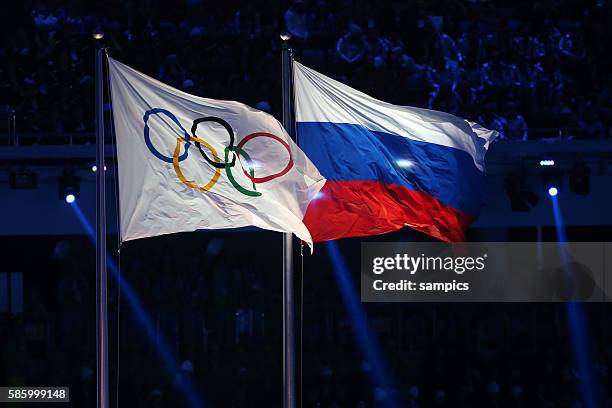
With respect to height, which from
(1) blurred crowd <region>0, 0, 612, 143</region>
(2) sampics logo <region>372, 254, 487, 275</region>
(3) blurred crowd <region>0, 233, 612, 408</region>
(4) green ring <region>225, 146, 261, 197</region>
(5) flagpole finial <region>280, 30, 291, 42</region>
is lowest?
(3) blurred crowd <region>0, 233, 612, 408</region>

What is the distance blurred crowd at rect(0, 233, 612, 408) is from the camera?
16.3 meters

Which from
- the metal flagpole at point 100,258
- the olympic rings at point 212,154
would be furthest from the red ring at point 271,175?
the metal flagpole at point 100,258

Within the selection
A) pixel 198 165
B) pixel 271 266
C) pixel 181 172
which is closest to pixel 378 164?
pixel 198 165

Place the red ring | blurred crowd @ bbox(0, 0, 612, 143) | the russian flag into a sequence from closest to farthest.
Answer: the red ring < the russian flag < blurred crowd @ bbox(0, 0, 612, 143)

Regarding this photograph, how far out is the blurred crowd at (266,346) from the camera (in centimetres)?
1634

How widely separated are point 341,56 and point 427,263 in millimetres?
3489

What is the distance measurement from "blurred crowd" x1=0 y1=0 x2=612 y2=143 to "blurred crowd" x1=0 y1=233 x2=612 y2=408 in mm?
2698

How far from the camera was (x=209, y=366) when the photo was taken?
54.2 ft

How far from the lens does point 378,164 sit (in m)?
10.1

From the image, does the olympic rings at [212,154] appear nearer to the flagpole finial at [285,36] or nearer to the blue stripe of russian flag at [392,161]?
the blue stripe of russian flag at [392,161]

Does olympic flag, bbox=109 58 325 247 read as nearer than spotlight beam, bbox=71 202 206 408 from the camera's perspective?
Yes

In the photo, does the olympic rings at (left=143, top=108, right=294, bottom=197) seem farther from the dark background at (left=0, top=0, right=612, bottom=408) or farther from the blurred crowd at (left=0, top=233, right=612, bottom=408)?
the blurred crowd at (left=0, top=233, right=612, bottom=408)

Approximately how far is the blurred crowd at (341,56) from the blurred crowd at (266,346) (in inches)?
106

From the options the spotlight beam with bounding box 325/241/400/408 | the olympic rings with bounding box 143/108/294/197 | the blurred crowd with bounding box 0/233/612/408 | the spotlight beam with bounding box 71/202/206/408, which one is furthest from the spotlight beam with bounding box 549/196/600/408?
the olympic rings with bounding box 143/108/294/197
